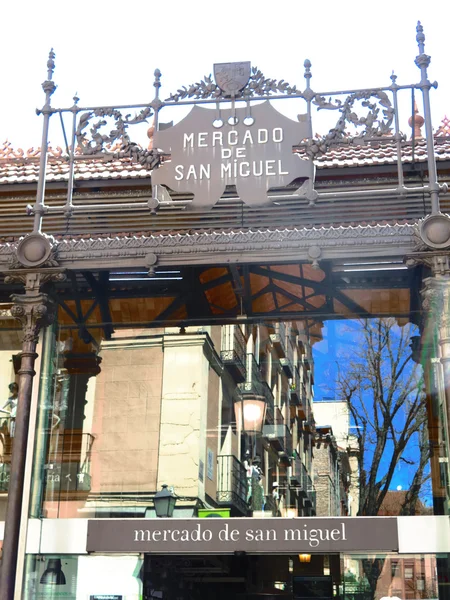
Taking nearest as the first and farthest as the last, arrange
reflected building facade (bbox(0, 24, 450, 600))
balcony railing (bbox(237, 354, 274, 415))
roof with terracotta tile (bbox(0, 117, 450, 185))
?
reflected building facade (bbox(0, 24, 450, 600)), balcony railing (bbox(237, 354, 274, 415)), roof with terracotta tile (bbox(0, 117, 450, 185))

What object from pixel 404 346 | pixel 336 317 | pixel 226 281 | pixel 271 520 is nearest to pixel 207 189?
pixel 226 281

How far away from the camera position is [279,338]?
38.1 feet

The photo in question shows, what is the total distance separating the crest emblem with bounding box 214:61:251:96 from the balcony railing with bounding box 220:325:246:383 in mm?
3178

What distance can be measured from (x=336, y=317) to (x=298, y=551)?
3.27 metres

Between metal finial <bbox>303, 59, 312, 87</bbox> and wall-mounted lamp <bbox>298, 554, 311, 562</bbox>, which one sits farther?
metal finial <bbox>303, 59, 312, 87</bbox>

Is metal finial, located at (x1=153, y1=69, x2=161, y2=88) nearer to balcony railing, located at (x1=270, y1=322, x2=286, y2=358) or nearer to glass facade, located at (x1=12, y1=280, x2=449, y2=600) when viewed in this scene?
glass facade, located at (x1=12, y1=280, x2=449, y2=600)

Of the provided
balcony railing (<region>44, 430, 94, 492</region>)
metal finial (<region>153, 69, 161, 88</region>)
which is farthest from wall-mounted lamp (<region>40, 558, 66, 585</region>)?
metal finial (<region>153, 69, 161, 88</region>)

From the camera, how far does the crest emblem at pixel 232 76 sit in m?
10.9

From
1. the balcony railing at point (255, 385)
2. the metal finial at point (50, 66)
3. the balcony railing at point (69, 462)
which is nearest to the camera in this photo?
the balcony railing at point (69, 462)

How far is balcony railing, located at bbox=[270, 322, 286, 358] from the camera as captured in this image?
Result: 11.5m

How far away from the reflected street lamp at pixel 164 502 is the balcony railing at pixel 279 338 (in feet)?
7.83

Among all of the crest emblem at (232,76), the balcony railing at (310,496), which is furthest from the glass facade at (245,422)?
the crest emblem at (232,76)

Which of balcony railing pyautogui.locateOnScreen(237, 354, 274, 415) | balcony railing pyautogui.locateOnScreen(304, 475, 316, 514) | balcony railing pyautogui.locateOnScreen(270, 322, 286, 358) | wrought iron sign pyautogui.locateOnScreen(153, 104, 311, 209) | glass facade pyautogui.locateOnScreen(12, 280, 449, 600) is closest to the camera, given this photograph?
glass facade pyautogui.locateOnScreen(12, 280, 449, 600)

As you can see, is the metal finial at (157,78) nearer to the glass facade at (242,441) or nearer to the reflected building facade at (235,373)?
the reflected building facade at (235,373)
